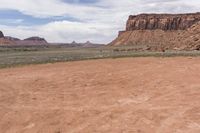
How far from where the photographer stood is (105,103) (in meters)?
14.1

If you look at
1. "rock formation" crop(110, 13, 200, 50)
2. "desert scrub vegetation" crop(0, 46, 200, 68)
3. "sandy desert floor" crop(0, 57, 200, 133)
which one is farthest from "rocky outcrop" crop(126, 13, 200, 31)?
"sandy desert floor" crop(0, 57, 200, 133)

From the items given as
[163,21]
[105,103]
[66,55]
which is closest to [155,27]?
[163,21]

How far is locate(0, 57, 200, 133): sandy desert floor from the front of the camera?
11117 mm

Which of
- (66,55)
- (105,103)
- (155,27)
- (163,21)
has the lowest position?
(66,55)

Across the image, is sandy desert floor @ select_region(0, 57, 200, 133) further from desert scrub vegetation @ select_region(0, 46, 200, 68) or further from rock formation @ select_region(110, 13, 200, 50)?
rock formation @ select_region(110, 13, 200, 50)

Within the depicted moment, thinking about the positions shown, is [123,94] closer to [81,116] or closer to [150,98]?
[150,98]

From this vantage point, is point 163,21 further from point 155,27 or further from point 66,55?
point 66,55

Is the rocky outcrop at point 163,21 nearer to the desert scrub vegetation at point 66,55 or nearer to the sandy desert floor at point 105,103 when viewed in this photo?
the desert scrub vegetation at point 66,55

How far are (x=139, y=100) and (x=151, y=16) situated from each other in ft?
595

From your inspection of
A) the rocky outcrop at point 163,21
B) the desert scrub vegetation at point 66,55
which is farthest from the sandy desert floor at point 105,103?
the rocky outcrop at point 163,21

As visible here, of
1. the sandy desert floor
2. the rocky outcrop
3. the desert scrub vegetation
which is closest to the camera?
the sandy desert floor

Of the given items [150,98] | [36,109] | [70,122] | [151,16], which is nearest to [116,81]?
[150,98]

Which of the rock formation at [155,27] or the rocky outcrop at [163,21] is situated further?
the rocky outcrop at [163,21]

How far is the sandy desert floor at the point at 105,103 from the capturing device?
36.5 feet
